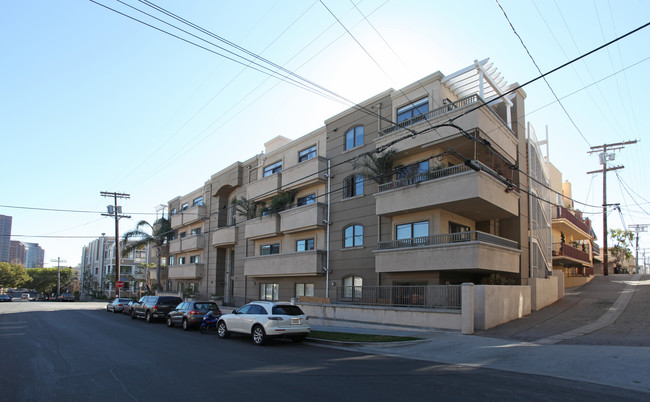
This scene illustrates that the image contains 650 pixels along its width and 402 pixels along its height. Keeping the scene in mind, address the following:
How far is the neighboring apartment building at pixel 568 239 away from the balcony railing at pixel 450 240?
11.0m

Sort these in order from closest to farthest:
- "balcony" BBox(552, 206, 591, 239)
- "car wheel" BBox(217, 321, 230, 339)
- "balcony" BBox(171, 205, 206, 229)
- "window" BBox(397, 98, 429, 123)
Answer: "car wheel" BBox(217, 321, 230, 339)
"window" BBox(397, 98, 429, 123)
"balcony" BBox(552, 206, 591, 239)
"balcony" BBox(171, 205, 206, 229)

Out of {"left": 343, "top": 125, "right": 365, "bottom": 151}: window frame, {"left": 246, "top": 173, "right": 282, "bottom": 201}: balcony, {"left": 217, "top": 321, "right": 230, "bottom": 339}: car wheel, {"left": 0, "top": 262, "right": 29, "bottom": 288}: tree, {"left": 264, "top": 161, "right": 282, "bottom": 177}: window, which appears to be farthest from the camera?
{"left": 0, "top": 262, "right": 29, "bottom": 288}: tree

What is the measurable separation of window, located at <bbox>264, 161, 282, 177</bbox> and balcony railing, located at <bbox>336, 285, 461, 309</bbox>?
1251 cm

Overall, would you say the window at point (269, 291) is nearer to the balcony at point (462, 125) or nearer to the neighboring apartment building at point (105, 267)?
the balcony at point (462, 125)

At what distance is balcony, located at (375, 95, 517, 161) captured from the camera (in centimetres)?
1892

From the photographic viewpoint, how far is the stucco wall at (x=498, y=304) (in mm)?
16453

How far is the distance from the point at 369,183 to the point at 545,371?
15.6 metres

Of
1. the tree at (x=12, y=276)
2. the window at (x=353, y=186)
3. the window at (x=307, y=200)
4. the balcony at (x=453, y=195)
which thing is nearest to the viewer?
the balcony at (x=453, y=195)

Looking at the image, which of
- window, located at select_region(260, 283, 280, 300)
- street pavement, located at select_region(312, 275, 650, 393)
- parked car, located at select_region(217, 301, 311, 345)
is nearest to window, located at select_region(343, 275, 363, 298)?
street pavement, located at select_region(312, 275, 650, 393)

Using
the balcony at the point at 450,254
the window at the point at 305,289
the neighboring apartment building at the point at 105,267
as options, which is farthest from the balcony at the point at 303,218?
the neighboring apartment building at the point at 105,267

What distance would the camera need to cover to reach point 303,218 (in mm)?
26906

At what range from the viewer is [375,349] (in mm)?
13609

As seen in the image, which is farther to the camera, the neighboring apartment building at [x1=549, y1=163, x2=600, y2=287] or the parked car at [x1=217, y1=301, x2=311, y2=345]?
the neighboring apartment building at [x1=549, y1=163, x2=600, y2=287]

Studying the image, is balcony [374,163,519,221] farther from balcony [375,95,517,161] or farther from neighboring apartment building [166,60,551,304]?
balcony [375,95,517,161]
